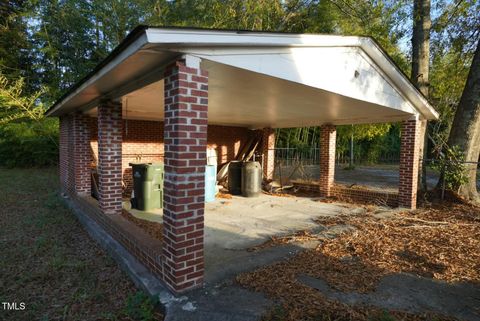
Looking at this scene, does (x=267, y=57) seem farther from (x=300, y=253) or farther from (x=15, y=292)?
(x=15, y=292)

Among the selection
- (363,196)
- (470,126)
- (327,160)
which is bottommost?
(363,196)

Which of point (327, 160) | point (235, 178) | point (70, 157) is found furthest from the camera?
point (235, 178)

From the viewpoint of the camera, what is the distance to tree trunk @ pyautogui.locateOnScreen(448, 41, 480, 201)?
23.3 ft

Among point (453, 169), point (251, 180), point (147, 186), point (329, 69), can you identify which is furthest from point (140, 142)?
point (453, 169)

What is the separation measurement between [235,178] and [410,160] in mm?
4928

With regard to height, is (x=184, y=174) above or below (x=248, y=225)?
above

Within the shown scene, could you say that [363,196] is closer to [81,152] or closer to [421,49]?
[421,49]

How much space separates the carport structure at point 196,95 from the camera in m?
2.79

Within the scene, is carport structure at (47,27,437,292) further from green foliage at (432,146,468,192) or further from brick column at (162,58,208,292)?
green foliage at (432,146,468,192)

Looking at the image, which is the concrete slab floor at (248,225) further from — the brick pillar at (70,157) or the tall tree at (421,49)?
the tall tree at (421,49)

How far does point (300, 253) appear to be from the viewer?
394cm

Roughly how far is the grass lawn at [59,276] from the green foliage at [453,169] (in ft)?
24.4

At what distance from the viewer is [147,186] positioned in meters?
6.66

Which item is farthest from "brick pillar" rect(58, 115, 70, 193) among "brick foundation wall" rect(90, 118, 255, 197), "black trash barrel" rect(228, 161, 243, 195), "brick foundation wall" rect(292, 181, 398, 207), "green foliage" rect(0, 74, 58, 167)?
"brick foundation wall" rect(292, 181, 398, 207)
